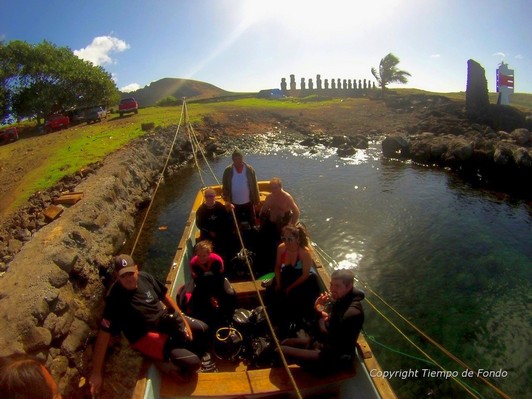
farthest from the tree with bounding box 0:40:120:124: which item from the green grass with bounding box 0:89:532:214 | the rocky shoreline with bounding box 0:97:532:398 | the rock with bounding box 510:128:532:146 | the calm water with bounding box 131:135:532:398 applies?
the rock with bounding box 510:128:532:146

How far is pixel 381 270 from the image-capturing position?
35.4ft

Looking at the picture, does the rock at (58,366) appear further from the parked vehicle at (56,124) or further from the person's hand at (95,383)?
the parked vehicle at (56,124)

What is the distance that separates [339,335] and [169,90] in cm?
8440

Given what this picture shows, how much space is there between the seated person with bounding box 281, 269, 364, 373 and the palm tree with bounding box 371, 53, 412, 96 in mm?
66047

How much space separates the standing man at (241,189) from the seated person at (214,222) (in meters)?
0.77

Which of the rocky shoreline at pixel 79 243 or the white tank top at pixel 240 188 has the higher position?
the white tank top at pixel 240 188

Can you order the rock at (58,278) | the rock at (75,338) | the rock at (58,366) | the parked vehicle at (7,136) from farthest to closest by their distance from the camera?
the parked vehicle at (7,136) → the rock at (58,278) → the rock at (75,338) → the rock at (58,366)

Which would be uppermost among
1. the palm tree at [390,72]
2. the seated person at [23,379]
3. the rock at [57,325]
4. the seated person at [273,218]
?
the palm tree at [390,72]

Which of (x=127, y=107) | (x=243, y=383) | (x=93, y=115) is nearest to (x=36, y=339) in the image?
(x=243, y=383)

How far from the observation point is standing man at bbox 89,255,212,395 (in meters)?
4.45

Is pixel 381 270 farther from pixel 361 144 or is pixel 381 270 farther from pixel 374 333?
pixel 361 144

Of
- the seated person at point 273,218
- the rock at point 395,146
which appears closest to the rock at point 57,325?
the seated person at point 273,218

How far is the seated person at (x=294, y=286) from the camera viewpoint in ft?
20.1

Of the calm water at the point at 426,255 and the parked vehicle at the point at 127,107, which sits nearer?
the calm water at the point at 426,255
